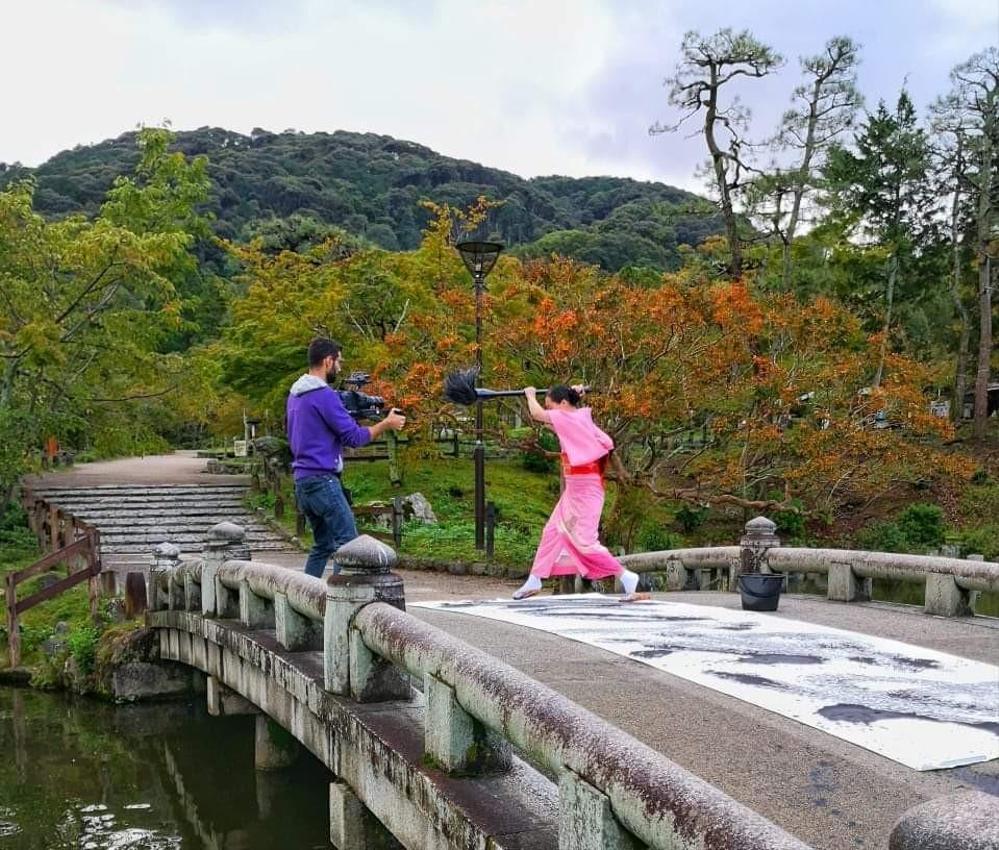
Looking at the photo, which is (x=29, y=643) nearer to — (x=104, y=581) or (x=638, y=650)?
(x=104, y=581)

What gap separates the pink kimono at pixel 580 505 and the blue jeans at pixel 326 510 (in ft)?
7.95

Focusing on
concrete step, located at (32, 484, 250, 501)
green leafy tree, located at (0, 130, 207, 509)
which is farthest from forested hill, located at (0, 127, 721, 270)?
green leafy tree, located at (0, 130, 207, 509)

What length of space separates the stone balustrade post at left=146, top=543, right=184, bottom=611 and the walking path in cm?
494

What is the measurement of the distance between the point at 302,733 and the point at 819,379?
13.2 metres

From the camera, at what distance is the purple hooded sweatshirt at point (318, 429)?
6660 millimetres

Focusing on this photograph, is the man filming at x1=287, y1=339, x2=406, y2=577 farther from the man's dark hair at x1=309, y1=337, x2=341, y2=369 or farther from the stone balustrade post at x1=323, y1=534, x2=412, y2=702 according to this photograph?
the stone balustrade post at x1=323, y1=534, x2=412, y2=702

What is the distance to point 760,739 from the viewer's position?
460 cm

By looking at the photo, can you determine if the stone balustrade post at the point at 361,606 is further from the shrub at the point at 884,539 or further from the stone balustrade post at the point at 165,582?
the shrub at the point at 884,539

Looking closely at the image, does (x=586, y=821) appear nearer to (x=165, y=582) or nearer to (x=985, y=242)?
(x=165, y=582)

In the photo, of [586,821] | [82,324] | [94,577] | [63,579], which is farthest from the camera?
[82,324]

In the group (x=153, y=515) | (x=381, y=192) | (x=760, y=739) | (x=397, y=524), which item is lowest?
(x=153, y=515)

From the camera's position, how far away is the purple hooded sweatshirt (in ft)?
21.9

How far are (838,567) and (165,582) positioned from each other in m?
8.03

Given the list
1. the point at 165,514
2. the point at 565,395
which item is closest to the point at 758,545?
the point at 565,395
